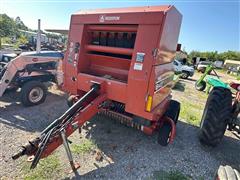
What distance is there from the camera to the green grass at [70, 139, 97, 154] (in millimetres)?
3166

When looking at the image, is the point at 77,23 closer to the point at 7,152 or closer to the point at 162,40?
the point at 162,40

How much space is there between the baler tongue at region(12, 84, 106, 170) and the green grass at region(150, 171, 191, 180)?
1.30 meters

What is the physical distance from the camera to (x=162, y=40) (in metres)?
2.76

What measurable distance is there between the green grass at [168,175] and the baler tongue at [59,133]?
1298 mm

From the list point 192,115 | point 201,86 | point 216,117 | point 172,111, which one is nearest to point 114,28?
point 172,111

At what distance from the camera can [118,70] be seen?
11.4 feet

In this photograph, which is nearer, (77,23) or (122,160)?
(122,160)

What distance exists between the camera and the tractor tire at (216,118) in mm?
3242

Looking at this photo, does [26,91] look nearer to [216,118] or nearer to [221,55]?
[216,118]

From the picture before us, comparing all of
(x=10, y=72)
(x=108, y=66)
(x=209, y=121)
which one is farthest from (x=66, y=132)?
(x=10, y=72)

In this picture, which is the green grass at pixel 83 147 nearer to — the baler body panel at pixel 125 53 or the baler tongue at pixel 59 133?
the baler tongue at pixel 59 133

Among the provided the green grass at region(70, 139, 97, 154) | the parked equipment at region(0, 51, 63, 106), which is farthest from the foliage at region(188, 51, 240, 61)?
the green grass at region(70, 139, 97, 154)

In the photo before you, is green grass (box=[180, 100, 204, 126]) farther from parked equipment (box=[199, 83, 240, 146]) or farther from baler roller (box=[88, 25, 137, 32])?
baler roller (box=[88, 25, 137, 32])

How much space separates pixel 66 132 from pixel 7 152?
131cm
